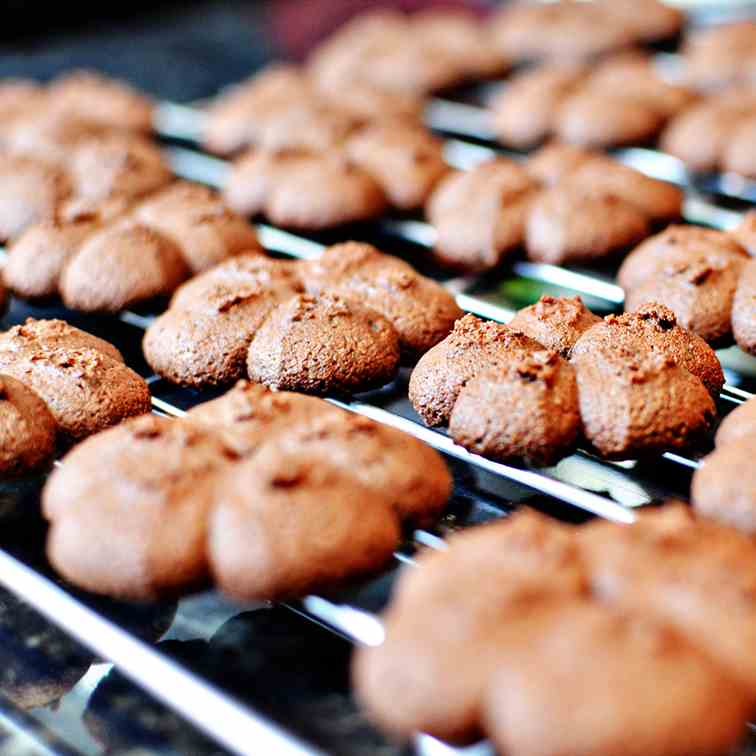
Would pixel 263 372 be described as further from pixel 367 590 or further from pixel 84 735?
pixel 84 735

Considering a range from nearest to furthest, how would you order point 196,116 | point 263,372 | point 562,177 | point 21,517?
point 21,517 < point 263,372 < point 562,177 < point 196,116

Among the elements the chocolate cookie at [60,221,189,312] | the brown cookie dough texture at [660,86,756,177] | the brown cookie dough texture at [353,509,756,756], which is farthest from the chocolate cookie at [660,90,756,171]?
the brown cookie dough texture at [353,509,756,756]

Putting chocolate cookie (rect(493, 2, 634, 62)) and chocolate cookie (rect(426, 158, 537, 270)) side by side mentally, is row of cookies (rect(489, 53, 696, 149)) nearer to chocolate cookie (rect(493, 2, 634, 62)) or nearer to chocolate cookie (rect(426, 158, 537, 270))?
chocolate cookie (rect(493, 2, 634, 62))

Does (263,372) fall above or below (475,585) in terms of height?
below

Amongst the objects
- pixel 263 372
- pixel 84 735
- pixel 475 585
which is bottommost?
pixel 84 735

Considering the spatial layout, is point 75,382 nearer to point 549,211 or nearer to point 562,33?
point 549,211

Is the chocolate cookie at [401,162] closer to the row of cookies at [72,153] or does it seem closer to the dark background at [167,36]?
the row of cookies at [72,153]

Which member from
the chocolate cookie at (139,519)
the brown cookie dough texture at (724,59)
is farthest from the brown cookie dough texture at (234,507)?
the brown cookie dough texture at (724,59)

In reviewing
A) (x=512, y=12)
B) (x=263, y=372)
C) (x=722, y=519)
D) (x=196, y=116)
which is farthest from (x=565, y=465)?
(x=512, y=12)
